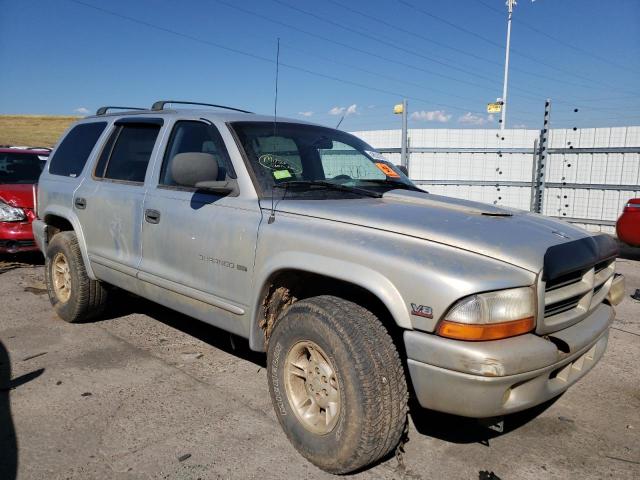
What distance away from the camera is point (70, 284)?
4828 millimetres

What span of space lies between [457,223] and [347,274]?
638mm

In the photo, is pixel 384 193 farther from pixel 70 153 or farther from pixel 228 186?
pixel 70 153

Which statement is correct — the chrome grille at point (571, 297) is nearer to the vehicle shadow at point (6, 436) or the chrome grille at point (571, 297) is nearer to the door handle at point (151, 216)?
the door handle at point (151, 216)

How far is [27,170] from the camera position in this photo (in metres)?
8.22

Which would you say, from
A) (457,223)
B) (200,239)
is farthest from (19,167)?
(457,223)

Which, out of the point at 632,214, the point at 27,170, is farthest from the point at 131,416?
the point at 632,214

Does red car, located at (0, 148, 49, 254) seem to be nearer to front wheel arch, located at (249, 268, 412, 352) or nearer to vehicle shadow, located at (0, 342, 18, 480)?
vehicle shadow, located at (0, 342, 18, 480)

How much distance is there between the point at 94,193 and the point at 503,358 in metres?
3.54

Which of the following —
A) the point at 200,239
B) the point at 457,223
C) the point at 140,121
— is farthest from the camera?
the point at 140,121

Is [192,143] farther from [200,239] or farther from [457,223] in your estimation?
[457,223]

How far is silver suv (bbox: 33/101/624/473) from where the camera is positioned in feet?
7.46

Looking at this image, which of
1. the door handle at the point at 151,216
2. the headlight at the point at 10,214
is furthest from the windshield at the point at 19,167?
the door handle at the point at 151,216

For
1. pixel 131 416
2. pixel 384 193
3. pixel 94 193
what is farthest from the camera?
pixel 94 193

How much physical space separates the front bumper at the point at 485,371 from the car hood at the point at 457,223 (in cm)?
38
